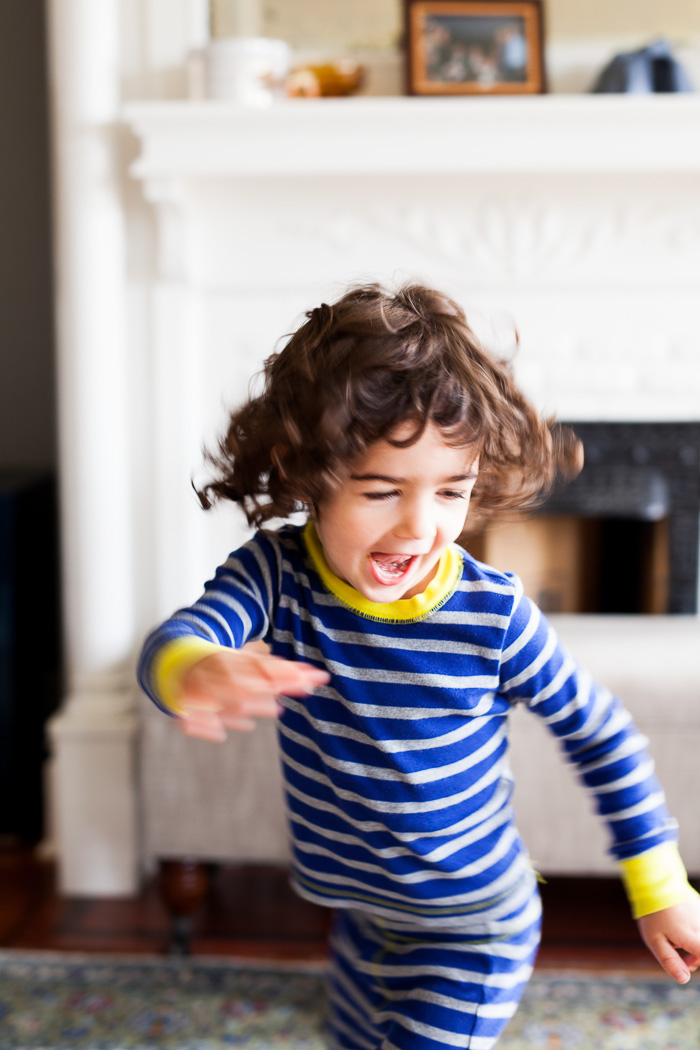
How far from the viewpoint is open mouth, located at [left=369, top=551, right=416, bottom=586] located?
764mm

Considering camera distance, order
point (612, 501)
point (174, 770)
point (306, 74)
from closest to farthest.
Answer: point (174, 770) → point (306, 74) → point (612, 501)

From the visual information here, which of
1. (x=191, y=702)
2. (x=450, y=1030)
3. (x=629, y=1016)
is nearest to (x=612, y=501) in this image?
(x=629, y=1016)

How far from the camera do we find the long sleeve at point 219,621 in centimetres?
68

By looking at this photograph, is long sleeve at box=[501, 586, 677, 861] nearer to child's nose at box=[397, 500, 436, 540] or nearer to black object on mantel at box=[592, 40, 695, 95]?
child's nose at box=[397, 500, 436, 540]

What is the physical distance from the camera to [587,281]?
1880mm

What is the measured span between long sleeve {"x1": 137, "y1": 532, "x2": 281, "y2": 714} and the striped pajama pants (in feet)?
1.09

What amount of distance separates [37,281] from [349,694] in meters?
1.77

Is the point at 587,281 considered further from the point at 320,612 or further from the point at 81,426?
the point at 320,612

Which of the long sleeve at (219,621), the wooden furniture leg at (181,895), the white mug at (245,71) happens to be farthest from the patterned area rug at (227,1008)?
the white mug at (245,71)

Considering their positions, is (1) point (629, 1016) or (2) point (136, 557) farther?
(2) point (136, 557)

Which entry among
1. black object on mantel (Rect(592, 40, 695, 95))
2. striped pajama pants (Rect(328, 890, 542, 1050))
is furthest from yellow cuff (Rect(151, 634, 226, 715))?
black object on mantel (Rect(592, 40, 695, 95))

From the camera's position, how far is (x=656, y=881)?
0.80m

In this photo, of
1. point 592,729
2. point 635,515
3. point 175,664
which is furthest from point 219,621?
point 635,515

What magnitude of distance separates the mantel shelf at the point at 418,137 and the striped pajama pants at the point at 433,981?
1290 mm
